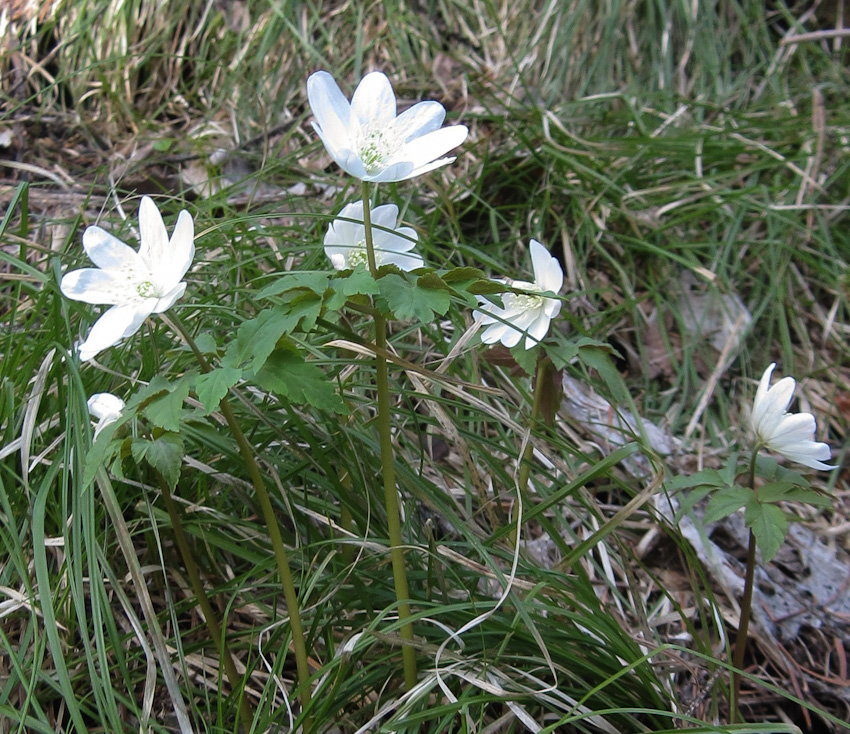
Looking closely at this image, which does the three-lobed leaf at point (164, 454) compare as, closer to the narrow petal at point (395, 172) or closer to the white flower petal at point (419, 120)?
the narrow petal at point (395, 172)

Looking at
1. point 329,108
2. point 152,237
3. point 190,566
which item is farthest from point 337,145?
point 190,566

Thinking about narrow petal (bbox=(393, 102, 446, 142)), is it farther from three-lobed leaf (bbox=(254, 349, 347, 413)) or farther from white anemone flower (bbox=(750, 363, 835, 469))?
white anemone flower (bbox=(750, 363, 835, 469))

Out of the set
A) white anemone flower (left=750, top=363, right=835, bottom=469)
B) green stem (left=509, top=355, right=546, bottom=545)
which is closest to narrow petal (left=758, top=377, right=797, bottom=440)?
white anemone flower (left=750, top=363, right=835, bottom=469)

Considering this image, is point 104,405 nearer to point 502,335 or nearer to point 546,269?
point 502,335

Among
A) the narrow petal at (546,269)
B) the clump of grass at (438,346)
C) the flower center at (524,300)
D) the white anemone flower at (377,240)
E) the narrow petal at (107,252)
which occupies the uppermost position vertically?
the narrow petal at (107,252)

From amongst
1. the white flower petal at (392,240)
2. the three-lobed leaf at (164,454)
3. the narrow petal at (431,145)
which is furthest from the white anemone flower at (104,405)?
the narrow petal at (431,145)

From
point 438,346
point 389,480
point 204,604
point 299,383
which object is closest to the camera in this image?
point 299,383
